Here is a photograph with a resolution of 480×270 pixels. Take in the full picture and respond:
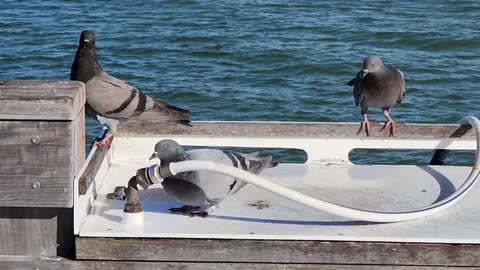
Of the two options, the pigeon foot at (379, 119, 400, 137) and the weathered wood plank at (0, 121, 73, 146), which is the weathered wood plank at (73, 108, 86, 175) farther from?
the pigeon foot at (379, 119, 400, 137)

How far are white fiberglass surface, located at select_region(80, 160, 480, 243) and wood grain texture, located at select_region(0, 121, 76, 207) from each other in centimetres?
23

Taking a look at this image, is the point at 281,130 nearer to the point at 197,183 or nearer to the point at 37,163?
the point at 197,183

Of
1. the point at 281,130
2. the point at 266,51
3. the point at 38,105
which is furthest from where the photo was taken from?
the point at 266,51

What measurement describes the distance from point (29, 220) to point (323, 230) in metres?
1.34

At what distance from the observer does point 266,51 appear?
1411 centimetres

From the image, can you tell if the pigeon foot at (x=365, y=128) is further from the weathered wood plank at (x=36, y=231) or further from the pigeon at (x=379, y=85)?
the weathered wood plank at (x=36, y=231)

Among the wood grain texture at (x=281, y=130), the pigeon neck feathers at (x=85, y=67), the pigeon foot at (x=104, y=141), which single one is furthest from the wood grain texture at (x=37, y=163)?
the pigeon neck feathers at (x=85, y=67)

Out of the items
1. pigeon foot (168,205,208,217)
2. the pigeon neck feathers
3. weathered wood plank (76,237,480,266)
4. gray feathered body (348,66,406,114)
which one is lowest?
weathered wood plank (76,237,480,266)

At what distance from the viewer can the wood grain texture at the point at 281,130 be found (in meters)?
5.43

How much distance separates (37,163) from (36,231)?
39 centimetres

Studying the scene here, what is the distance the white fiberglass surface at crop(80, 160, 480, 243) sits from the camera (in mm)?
4289

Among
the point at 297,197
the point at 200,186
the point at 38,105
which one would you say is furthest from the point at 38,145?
the point at 297,197

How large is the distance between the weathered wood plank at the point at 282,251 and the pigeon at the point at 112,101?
4.96 feet

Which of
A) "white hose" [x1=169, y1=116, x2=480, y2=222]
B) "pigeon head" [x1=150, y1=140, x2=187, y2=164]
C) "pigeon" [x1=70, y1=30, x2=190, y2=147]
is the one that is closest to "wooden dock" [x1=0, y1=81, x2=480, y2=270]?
"white hose" [x1=169, y1=116, x2=480, y2=222]
